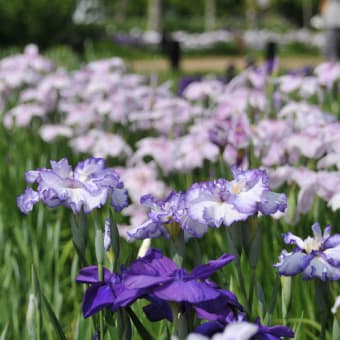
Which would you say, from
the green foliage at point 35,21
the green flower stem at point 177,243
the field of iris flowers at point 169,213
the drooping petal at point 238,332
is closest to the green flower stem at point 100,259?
the field of iris flowers at point 169,213

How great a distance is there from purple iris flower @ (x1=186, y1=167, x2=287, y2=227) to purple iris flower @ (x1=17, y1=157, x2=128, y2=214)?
0.15m

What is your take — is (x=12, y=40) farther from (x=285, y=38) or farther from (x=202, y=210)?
(x=285, y=38)

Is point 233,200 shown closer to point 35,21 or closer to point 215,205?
point 215,205

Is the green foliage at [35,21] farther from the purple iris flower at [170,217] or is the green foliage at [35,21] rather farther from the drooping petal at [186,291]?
the drooping petal at [186,291]

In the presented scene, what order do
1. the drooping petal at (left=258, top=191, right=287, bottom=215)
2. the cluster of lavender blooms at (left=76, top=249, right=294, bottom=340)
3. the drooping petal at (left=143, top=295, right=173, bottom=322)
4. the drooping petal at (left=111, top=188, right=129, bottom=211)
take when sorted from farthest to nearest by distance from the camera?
the drooping petal at (left=111, top=188, right=129, bottom=211), the drooping petal at (left=258, top=191, right=287, bottom=215), the drooping petal at (left=143, top=295, right=173, bottom=322), the cluster of lavender blooms at (left=76, top=249, right=294, bottom=340)

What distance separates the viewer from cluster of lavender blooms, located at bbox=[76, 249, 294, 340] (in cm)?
85

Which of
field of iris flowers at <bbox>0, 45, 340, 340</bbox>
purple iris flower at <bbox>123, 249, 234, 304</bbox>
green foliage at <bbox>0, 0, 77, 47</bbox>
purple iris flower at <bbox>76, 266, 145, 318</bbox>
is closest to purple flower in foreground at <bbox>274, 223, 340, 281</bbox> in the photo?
field of iris flowers at <bbox>0, 45, 340, 340</bbox>

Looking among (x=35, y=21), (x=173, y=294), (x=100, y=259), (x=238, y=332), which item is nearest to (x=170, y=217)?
(x=100, y=259)

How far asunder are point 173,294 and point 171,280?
0.10ft

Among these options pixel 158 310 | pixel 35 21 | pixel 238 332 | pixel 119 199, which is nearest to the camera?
pixel 238 332

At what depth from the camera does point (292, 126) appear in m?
2.43

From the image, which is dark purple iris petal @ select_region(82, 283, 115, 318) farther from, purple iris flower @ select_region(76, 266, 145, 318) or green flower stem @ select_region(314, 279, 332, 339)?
green flower stem @ select_region(314, 279, 332, 339)

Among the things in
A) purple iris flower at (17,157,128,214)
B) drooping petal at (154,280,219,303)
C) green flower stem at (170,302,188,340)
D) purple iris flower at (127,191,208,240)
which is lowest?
green flower stem at (170,302,188,340)

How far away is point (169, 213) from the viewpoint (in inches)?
41.6
